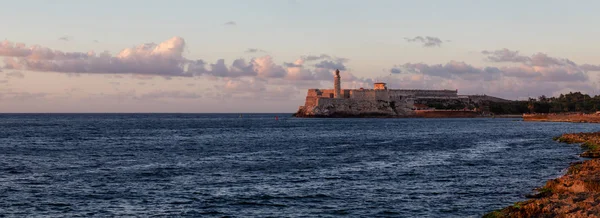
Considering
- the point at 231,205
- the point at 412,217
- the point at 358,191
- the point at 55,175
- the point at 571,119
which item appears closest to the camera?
the point at 412,217

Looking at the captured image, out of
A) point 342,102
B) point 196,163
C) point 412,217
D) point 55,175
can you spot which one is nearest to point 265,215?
point 412,217

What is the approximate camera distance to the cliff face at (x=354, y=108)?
184m

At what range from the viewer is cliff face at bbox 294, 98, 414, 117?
18362 centimetres

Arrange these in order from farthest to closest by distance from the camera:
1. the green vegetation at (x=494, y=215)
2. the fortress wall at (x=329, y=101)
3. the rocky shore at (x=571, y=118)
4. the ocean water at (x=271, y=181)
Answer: the fortress wall at (x=329, y=101)
the rocky shore at (x=571, y=118)
the ocean water at (x=271, y=181)
the green vegetation at (x=494, y=215)

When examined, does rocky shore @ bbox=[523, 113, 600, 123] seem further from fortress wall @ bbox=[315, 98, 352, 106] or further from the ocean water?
the ocean water

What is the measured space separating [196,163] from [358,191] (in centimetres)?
1730

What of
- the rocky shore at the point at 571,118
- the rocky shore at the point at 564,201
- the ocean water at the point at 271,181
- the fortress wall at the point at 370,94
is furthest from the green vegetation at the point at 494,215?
the fortress wall at the point at 370,94

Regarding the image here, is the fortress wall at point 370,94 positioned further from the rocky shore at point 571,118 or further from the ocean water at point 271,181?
the ocean water at point 271,181

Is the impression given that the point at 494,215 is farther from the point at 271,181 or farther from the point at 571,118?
the point at 571,118

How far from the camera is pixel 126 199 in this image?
27.0 meters

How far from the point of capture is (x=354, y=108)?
189250mm

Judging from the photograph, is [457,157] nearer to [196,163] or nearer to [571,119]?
[196,163]

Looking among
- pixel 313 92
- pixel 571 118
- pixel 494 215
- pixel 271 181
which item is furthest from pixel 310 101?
pixel 494 215

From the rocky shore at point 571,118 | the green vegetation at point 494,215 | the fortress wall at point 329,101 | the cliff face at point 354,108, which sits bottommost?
the green vegetation at point 494,215
